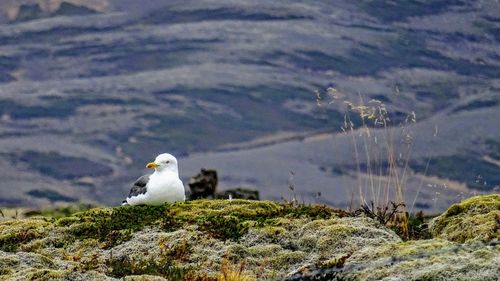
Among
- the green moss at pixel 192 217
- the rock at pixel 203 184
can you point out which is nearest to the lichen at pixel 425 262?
the green moss at pixel 192 217

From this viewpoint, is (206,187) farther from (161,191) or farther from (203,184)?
(161,191)

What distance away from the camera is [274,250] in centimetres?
1456

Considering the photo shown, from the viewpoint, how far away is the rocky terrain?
478 inches

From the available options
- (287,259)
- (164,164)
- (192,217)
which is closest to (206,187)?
(164,164)

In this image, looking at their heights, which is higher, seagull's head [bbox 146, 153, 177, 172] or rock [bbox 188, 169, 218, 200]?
seagull's head [bbox 146, 153, 177, 172]

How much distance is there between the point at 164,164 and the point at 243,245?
5.24m

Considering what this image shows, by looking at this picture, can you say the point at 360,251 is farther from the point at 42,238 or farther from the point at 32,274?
the point at 42,238

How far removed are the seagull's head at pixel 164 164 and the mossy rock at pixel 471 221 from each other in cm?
519

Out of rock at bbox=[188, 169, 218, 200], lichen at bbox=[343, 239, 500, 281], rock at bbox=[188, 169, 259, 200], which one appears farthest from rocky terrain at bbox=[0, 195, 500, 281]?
rock at bbox=[188, 169, 218, 200]

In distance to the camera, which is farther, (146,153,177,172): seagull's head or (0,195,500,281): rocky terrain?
(146,153,177,172): seagull's head

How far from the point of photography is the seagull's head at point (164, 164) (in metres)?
19.7

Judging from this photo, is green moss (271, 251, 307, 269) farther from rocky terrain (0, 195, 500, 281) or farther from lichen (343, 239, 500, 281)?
lichen (343, 239, 500, 281)

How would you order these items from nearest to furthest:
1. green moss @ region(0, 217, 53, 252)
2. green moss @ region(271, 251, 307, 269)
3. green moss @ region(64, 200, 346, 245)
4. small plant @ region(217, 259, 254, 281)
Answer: small plant @ region(217, 259, 254, 281), green moss @ region(271, 251, 307, 269), green moss @ region(64, 200, 346, 245), green moss @ region(0, 217, 53, 252)

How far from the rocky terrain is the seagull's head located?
2.04 meters
